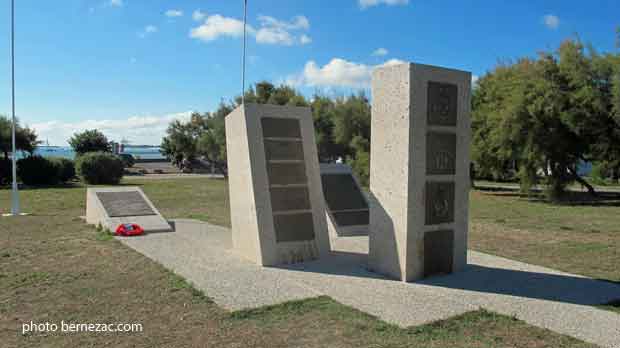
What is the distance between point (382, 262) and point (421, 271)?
21.5 inches

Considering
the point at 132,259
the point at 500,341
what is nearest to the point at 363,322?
the point at 500,341

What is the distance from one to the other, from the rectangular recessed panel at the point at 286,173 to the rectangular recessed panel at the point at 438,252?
2.38m

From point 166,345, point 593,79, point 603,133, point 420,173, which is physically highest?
point 593,79

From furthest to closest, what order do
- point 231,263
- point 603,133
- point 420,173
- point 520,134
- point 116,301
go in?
1. point 520,134
2. point 603,133
3. point 231,263
4. point 420,173
5. point 116,301

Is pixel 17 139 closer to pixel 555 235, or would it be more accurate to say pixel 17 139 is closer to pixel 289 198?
pixel 289 198

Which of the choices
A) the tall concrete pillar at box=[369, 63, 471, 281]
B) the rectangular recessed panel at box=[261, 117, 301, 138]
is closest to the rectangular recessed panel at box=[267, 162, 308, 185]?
the rectangular recessed panel at box=[261, 117, 301, 138]

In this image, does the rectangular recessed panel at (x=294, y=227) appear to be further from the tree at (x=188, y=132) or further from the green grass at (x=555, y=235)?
the tree at (x=188, y=132)

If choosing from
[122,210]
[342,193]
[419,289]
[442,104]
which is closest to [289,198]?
[419,289]

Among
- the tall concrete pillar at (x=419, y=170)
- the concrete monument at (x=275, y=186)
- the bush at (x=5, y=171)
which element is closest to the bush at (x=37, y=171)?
the bush at (x=5, y=171)

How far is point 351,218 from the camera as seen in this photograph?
10.4m

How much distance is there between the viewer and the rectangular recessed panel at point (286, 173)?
24.7 feet

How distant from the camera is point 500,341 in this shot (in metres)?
4.11

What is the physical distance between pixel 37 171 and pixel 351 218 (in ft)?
74.2

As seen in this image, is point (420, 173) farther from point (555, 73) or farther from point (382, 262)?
point (555, 73)
